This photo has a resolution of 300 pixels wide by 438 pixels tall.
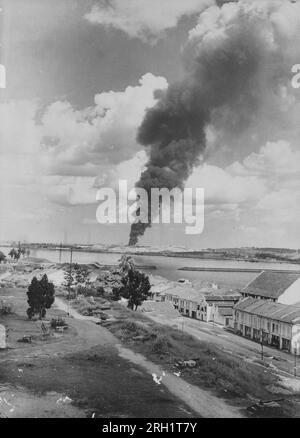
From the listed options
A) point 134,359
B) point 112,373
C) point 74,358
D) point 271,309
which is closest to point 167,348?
point 134,359

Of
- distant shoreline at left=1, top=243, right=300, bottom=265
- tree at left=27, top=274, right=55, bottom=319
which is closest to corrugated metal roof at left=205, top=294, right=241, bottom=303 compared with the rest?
distant shoreline at left=1, top=243, right=300, bottom=265

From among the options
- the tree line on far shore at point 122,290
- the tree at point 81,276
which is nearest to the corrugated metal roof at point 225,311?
the tree line on far shore at point 122,290

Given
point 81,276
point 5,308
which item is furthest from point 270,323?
point 5,308

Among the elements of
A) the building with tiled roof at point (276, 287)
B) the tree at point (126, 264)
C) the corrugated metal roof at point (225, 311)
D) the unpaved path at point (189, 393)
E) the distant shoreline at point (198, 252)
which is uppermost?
the distant shoreline at point (198, 252)

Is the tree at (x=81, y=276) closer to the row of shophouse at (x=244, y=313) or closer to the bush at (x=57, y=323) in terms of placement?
the bush at (x=57, y=323)

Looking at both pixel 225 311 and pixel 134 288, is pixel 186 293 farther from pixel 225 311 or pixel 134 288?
pixel 134 288

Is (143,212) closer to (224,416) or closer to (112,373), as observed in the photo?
(112,373)

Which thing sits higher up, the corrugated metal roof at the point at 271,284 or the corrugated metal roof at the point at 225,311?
the corrugated metal roof at the point at 271,284
